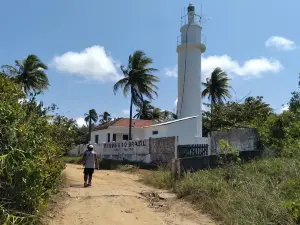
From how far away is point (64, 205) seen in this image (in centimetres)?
933

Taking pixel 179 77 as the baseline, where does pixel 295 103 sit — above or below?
below

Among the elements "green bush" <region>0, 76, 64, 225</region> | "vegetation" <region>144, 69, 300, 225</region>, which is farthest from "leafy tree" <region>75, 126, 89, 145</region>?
"green bush" <region>0, 76, 64, 225</region>

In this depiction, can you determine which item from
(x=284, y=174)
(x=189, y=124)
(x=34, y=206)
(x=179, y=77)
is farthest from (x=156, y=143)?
(x=34, y=206)

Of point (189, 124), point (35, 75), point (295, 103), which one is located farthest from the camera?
point (35, 75)

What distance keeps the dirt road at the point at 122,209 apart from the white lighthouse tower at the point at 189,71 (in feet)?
61.5

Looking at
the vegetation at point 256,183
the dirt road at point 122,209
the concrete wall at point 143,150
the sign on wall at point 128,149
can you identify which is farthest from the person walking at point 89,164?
the sign on wall at point 128,149

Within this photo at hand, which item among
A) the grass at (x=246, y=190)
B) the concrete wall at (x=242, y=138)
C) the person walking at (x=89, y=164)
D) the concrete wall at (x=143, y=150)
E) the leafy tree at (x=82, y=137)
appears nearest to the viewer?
the grass at (x=246, y=190)

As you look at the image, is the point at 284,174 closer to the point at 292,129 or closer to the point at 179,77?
the point at 292,129

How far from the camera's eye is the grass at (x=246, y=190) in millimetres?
7030

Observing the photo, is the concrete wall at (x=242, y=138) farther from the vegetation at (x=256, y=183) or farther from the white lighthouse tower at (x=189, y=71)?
the white lighthouse tower at (x=189, y=71)

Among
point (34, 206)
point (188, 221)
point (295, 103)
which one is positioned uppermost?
point (295, 103)

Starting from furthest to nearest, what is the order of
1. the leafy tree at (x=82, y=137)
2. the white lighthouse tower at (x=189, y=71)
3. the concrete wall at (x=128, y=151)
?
1. the leafy tree at (x=82, y=137)
2. the white lighthouse tower at (x=189, y=71)
3. the concrete wall at (x=128, y=151)

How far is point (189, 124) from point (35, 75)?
41.1ft

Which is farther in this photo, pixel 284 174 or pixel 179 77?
pixel 179 77
